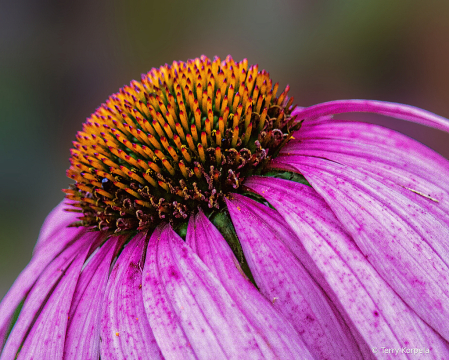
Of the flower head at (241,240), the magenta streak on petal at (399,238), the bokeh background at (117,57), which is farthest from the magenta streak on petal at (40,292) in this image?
the bokeh background at (117,57)

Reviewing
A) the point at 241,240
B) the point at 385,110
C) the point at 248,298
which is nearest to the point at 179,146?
the point at 241,240

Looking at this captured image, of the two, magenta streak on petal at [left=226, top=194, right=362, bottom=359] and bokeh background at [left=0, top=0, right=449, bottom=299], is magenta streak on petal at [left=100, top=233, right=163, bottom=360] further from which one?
bokeh background at [left=0, top=0, right=449, bottom=299]

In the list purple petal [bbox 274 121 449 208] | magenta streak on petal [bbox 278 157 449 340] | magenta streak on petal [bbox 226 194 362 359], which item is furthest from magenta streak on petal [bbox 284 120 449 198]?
magenta streak on petal [bbox 226 194 362 359]

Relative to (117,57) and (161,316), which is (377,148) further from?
(117,57)

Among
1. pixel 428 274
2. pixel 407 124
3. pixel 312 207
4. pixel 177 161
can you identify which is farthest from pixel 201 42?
pixel 428 274

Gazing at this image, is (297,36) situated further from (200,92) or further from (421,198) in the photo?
(421,198)

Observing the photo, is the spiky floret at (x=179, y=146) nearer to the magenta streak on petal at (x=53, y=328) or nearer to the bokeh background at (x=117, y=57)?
the magenta streak on petal at (x=53, y=328)
